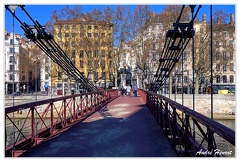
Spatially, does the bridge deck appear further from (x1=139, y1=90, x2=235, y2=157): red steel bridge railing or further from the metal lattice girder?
the metal lattice girder

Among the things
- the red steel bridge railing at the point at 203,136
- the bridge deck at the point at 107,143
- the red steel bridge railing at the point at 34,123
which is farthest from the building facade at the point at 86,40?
the red steel bridge railing at the point at 203,136

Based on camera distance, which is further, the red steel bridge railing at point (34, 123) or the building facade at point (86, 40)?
A: the building facade at point (86, 40)

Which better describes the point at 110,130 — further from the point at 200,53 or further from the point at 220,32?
the point at 220,32

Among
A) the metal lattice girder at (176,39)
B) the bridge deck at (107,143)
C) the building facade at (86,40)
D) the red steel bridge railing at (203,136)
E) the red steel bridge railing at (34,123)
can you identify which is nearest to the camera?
the red steel bridge railing at (203,136)

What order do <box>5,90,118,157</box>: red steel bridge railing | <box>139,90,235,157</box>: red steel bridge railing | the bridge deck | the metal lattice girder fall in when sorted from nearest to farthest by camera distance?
<box>139,90,235,157</box>: red steel bridge railing → <box>5,90,118,157</box>: red steel bridge railing → the bridge deck → the metal lattice girder

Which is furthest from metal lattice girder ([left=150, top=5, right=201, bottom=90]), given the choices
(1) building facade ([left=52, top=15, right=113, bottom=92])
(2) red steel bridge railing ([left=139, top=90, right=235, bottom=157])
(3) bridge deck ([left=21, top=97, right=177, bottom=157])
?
(1) building facade ([left=52, top=15, right=113, bottom=92])

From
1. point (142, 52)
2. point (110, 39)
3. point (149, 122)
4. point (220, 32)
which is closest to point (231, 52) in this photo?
point (220, 32)

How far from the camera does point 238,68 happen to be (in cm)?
401

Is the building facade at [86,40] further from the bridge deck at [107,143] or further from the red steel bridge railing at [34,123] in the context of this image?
the bridge deck at [107,143]

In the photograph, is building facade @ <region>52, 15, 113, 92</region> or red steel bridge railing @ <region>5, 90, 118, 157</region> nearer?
red steel bridge railing @ <region>5, 90, 118, 157</region>

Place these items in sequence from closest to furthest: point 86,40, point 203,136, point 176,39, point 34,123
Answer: point 203,136 < point 34,123 < point 176,39 < point 86,40

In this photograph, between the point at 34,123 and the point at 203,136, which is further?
the point at 34,123

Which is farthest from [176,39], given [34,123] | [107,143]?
[34,123]

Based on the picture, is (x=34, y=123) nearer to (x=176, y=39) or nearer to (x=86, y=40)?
(x=176, y=39)
